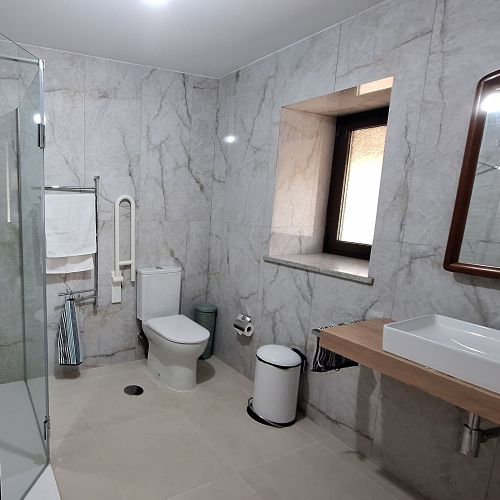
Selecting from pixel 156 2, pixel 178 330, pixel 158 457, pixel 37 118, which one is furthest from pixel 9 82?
pixel 158 457

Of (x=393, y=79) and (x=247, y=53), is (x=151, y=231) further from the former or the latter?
(x=393, y=79)

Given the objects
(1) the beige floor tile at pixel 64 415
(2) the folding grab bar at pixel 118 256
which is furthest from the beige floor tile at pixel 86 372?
(2) the folding grab bar at pixel 118 256

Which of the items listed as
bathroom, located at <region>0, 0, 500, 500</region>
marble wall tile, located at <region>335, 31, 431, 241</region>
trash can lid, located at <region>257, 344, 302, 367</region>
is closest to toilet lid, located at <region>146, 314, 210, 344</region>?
bathroom, located at <region>0, 0, 500, 500</region>

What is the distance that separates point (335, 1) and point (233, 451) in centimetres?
237

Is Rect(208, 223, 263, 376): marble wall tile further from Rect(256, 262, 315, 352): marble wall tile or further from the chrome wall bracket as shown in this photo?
the chrome wall bracket

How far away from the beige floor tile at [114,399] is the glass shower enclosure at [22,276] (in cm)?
35

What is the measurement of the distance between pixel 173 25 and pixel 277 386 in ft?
7.17

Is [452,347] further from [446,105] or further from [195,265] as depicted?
[195,265]

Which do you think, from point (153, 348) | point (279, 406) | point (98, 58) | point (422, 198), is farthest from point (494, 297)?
point (98, 58)

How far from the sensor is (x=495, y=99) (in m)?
1.35

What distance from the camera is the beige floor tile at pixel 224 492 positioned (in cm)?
160

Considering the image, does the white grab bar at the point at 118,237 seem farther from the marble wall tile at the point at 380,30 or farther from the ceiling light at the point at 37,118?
the marble wall tile at the point at 380,30

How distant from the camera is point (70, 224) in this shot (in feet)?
8.13

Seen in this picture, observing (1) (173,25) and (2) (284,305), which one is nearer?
(1) (173,25)
